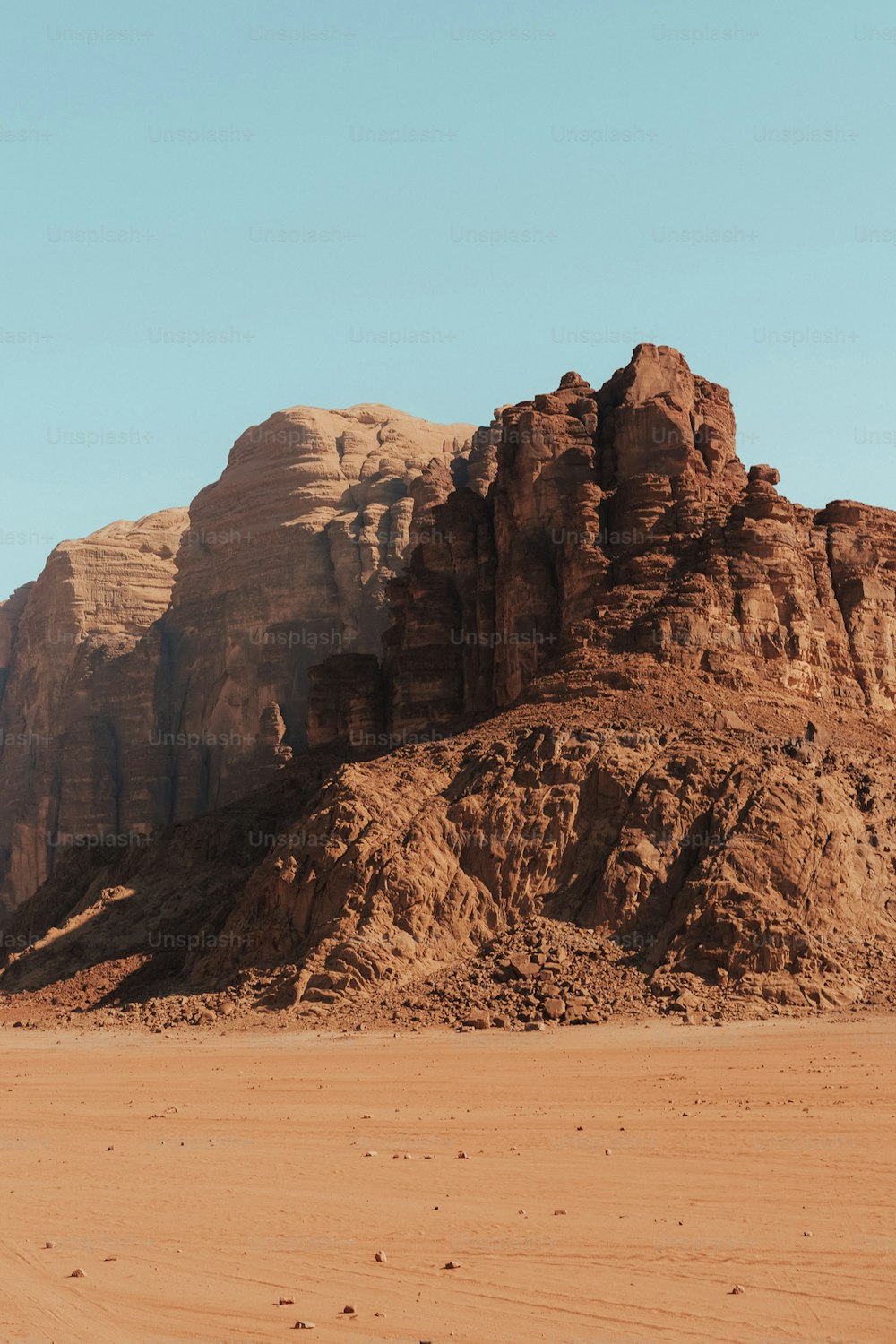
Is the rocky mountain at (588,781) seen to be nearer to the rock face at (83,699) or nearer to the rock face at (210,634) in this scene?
the rock face at (210,634)

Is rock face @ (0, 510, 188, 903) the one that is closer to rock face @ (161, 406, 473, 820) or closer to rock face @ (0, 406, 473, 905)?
rock face @ (0, 406, 473, 905)

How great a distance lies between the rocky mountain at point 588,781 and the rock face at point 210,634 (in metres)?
31.0

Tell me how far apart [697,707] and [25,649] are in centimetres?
8653

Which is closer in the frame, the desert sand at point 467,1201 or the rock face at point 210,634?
→ the desert sand at point 467,1201

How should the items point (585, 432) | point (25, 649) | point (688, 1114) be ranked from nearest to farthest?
point (688, 1114) < point (585, 432) < point (25, 649)

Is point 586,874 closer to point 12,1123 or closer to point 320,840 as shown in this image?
point 320,840

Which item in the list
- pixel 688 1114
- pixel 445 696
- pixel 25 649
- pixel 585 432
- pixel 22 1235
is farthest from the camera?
pixel 25 649

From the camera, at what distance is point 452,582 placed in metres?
70.2

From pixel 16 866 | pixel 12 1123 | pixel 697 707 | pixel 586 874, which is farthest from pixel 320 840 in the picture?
pixel 16 866

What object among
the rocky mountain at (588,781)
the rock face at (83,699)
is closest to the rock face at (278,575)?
the rock face at (83,699)

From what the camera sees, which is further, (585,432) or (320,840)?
(585,432)

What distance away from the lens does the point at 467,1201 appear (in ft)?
58.0

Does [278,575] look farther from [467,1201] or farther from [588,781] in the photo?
[467,1201]

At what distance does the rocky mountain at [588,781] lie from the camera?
4088 centimetres
